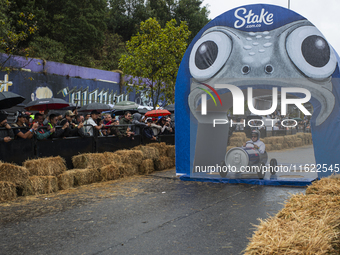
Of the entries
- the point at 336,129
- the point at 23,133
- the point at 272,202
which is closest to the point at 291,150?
the point at 336,129

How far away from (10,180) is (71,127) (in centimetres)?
342

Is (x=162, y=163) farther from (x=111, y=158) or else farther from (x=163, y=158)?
(x=111, y=158)

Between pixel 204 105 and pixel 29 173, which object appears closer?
pixel 29 173

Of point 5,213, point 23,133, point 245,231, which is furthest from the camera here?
point 23,133

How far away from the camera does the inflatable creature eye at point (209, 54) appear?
33.8 ft

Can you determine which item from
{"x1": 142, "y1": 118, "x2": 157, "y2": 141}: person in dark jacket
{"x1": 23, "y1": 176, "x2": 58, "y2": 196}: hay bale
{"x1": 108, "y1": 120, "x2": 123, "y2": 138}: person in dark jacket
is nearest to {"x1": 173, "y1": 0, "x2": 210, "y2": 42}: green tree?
{"x1": 142, "y1": 118, "x2": 157, "y2": 141}: person in dark jacket

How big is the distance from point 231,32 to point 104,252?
7591 millimetres

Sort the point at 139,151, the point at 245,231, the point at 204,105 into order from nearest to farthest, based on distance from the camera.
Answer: the point at 245,231 < the point at 204,105 < the point at 139,151

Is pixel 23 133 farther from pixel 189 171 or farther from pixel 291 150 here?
pixel 291 150

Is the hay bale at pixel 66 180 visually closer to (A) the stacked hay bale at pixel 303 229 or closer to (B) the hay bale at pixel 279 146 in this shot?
(B) the hay bale at pixel 279 146

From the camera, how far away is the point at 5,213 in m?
6.66

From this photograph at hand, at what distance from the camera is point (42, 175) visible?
857 centimetres

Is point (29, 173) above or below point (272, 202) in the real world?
above

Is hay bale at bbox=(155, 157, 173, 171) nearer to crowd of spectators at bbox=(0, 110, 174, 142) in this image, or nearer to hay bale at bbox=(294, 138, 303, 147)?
crowd of spectators at bbox=(0, 110, 174, 142)
